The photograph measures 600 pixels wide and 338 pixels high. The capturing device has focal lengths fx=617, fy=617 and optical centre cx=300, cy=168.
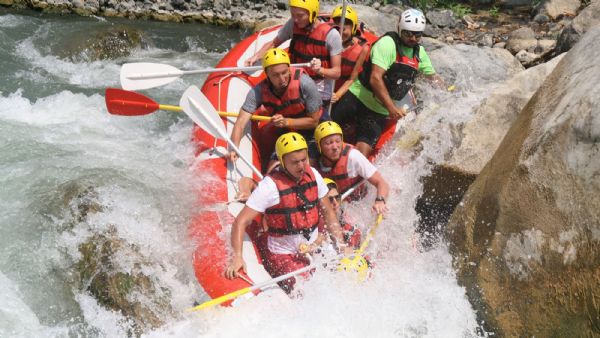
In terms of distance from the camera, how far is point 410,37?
15.7ft

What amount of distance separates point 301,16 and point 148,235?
2.08m

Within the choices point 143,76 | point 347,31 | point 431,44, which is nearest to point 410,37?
point 347,31

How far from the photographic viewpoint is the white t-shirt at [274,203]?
3768mm

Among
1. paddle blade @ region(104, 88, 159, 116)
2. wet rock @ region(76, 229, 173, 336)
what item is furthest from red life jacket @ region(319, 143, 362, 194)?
paddle blade @ region(104, 88, 159, 116)

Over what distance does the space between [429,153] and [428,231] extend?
2.07 feet

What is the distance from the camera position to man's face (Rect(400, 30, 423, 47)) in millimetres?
4773

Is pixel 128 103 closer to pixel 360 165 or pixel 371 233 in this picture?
pixel 360 165

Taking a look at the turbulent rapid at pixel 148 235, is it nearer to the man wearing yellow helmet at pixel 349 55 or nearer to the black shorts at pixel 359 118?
the black shorts at pixel 359 118

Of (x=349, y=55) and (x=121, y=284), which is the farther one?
(x=349, y=55)

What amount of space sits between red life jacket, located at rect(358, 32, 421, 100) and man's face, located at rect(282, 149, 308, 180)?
1459 mm

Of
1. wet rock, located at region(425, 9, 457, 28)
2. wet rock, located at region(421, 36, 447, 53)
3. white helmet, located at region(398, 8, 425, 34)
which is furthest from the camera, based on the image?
wet rock, located at region(425, 9, 457, 28)

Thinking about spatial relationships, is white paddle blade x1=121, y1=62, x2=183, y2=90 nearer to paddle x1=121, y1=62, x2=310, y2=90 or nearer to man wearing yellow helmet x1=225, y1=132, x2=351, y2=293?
paddle x1=121, y1=62, x2=310, y2=90

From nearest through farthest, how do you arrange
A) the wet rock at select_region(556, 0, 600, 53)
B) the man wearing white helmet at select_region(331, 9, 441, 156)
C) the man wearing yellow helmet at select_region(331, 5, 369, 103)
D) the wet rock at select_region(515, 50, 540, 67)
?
the man wearing white helmet at select_region(331, 9, 441, 156)
the man wearing yellow helmet at select_region(331, 5, 369, 103)
the wet rock at select_region(556, 0, 600, 53)
the wet rock at select_region(515, 50, 540, 67)

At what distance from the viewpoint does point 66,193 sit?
5090mm
